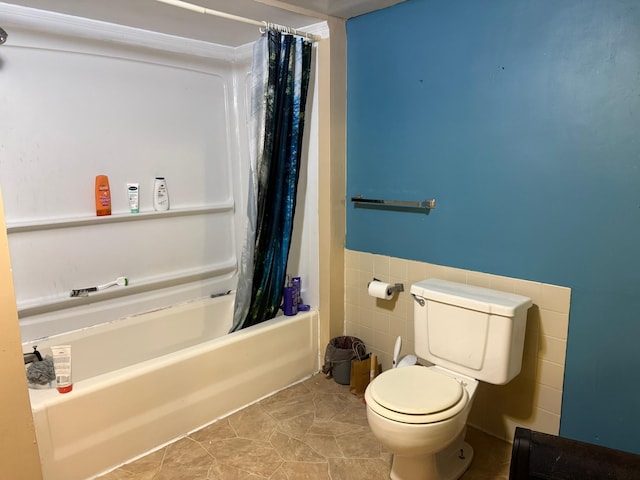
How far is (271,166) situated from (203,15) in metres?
0.88

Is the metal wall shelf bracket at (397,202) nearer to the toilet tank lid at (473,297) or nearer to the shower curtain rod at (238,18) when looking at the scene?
the toilet tank lid at (473,297)

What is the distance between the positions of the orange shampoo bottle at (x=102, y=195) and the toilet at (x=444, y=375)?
6.01 feet

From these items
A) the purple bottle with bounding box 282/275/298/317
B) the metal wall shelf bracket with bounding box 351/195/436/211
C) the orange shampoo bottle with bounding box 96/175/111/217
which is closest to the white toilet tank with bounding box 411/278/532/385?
the metal wall shelf bracket with bounding box 351/195/436/211

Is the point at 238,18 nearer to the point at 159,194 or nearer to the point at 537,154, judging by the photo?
the point at 159,194

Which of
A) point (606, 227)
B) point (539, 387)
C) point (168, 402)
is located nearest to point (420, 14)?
point (606, 227)

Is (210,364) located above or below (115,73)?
below

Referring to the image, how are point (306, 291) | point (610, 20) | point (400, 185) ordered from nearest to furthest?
point (610, 20), point (400, 185), point (306, 291)

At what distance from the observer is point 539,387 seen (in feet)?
6.59

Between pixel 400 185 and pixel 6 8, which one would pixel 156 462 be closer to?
pixel 400 185

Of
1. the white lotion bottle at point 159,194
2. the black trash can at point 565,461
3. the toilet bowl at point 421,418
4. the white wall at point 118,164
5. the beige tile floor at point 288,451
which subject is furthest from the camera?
the white lotion bottle at point 159,194

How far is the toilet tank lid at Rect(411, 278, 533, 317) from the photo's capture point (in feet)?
6.09

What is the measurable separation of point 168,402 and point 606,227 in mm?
2107

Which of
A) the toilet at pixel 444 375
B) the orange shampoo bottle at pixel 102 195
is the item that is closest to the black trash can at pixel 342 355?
the toilet at pixel 444 375

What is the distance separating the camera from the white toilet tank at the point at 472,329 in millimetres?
1862
